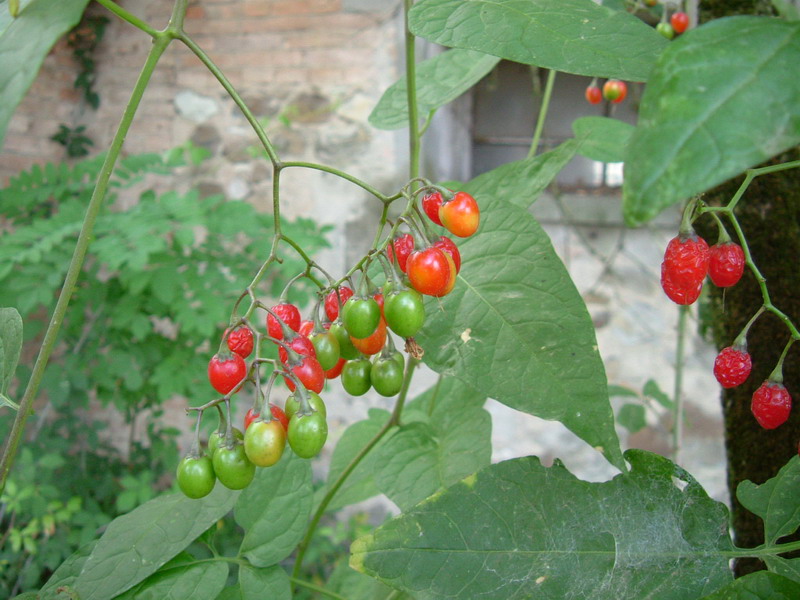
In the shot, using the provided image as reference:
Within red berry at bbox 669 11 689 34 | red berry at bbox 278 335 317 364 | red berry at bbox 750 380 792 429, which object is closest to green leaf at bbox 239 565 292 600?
red berry at bbox 278 335 317 364

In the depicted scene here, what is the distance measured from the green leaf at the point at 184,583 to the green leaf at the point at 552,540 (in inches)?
7.1

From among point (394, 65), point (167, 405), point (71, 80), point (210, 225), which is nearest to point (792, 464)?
point (210, 225)

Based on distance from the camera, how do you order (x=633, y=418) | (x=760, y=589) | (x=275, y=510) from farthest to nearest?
(x=633, y=418) < (x=275, y=510) < (x=760, y=589)

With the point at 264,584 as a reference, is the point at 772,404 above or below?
above

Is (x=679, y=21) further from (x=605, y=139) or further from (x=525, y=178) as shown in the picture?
(x=525, y=178)

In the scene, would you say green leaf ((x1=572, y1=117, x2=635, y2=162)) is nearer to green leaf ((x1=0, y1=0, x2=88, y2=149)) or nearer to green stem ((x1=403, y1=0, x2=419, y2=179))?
green stem ((x1=403, y1=0, x2=419, y2=179))

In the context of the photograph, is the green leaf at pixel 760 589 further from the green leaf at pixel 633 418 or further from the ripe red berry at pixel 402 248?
the green leaf at pixel 633 418

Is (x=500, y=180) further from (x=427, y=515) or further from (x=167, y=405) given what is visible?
(x=167, y=405)

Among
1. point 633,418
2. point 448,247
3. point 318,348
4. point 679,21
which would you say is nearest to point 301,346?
point 318,348

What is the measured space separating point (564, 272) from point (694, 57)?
252 mm

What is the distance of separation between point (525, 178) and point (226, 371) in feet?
1.22

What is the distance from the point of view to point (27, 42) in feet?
1.22

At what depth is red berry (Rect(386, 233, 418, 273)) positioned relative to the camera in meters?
0.55

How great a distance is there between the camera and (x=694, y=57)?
0.30 m
